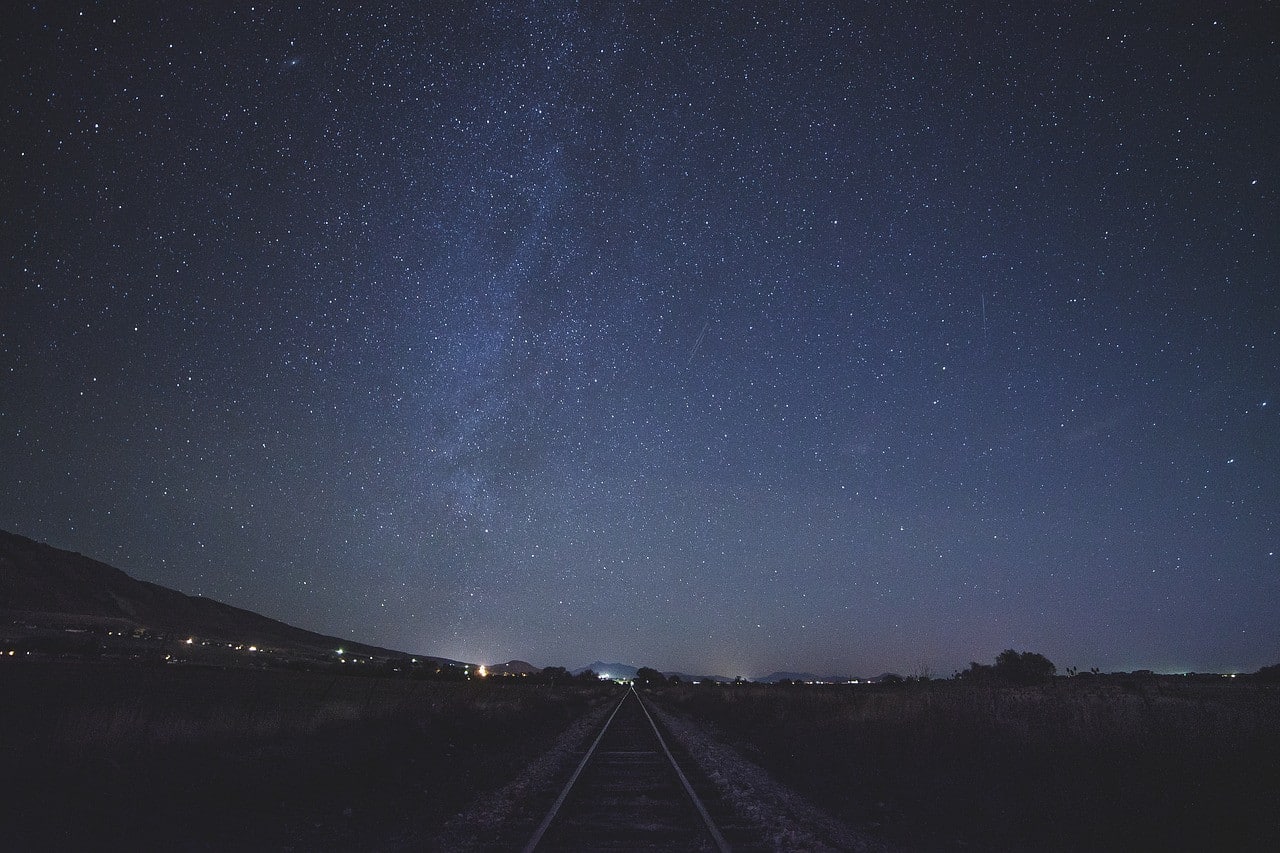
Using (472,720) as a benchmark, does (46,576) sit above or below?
above

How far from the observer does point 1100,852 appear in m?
7.71

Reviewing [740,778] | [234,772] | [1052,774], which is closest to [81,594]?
[234,772]

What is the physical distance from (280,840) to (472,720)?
1571 cm

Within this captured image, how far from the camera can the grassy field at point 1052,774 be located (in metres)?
8.28

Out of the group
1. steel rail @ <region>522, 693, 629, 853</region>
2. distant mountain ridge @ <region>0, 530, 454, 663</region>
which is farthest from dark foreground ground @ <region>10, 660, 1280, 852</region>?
distant mountain ridge @ <region>0, 530, 454, 663</region>

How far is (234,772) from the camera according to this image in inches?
459

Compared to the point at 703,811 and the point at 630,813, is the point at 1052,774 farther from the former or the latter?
the point at 630,813

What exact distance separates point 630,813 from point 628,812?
0.08 meters

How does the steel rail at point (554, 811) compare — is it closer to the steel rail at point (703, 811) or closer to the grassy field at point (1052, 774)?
the steel rail at point (703, 811)

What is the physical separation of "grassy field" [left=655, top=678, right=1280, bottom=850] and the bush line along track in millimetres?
2239

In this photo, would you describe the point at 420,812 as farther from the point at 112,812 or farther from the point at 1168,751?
the point at 1168,751

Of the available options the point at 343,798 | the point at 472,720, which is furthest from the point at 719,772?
A: the point at 472,720

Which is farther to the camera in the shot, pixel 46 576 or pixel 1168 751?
pixel 46 576

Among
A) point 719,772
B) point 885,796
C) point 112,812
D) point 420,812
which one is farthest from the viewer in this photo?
point 719,772
